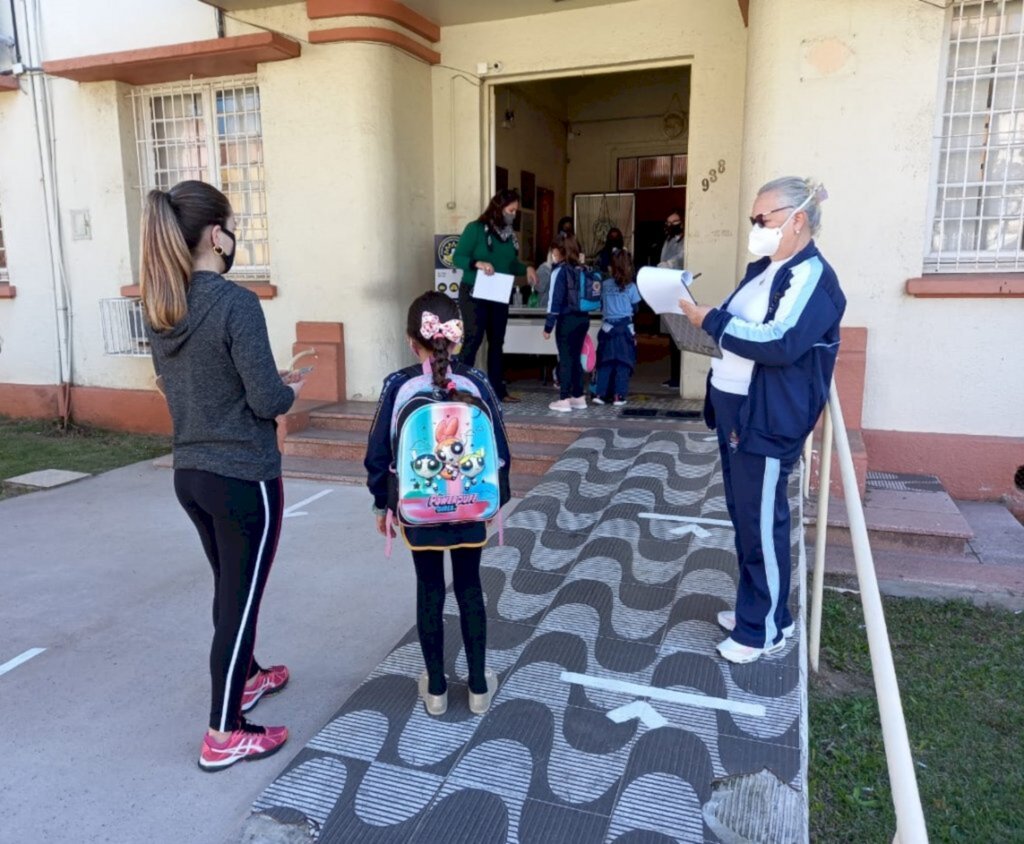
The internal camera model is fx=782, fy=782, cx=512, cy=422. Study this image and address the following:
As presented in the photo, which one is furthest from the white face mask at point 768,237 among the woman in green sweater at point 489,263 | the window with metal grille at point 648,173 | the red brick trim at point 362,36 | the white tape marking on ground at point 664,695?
the window with metal grille at point 648,173

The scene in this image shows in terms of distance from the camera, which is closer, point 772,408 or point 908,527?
A: point 772,408

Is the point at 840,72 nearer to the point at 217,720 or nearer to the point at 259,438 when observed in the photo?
the point at 259,438

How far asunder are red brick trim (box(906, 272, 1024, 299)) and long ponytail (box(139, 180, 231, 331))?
457 cm

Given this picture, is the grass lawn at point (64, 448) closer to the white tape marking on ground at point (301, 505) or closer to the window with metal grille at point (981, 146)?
the white tape marking on ground at point (301, 505)

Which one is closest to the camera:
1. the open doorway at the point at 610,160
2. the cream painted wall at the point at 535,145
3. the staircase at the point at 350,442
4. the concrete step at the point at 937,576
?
the concrete step at the point at 937,576

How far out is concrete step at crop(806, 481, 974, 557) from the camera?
432cm

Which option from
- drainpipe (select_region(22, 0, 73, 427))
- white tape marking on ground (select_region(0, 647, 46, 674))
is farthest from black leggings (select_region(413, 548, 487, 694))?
drainpipe (select_region(22, 0, 73, 427))

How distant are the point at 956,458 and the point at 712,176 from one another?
288cm

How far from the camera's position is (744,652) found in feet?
9.47

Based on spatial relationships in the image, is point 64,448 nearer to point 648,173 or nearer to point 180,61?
point 180,61

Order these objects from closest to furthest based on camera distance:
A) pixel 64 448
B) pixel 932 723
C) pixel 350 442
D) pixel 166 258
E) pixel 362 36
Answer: pixel 166 258 → pixel 932 723 → pixel 350 442 → pixel 362 36 → pixel 64 448

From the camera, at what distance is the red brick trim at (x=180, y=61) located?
6.34 metres

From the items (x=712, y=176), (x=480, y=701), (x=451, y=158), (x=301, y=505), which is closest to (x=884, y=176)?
(x=712, y=176)

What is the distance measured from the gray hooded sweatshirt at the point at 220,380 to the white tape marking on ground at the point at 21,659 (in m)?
1.68
